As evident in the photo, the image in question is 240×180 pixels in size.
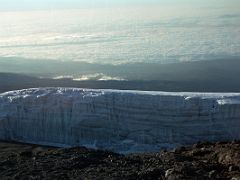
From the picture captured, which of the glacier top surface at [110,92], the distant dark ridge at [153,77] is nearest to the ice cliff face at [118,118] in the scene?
the glacier top surface at [110,92]

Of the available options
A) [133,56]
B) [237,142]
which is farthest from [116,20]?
[237,142]

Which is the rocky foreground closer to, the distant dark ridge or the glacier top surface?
the glacier top surface

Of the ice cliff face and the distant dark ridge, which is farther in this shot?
the distant dark ridge

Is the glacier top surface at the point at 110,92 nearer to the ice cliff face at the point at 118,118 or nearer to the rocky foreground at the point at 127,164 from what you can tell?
the ice cliff face at the point at 118,118

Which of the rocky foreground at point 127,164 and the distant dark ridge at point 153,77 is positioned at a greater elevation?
the distant dark ridge at point 153,77

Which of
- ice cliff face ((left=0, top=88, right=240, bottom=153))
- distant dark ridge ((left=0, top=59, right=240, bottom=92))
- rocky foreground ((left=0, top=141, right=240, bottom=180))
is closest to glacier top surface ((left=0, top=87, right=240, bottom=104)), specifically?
ice cliff face ((left=0, top=88, right=240, bottom=153))

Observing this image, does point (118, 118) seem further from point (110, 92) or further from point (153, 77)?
point (153, 77)

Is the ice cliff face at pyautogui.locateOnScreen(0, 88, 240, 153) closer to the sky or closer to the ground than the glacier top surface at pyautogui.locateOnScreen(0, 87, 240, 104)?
closer to the ground
